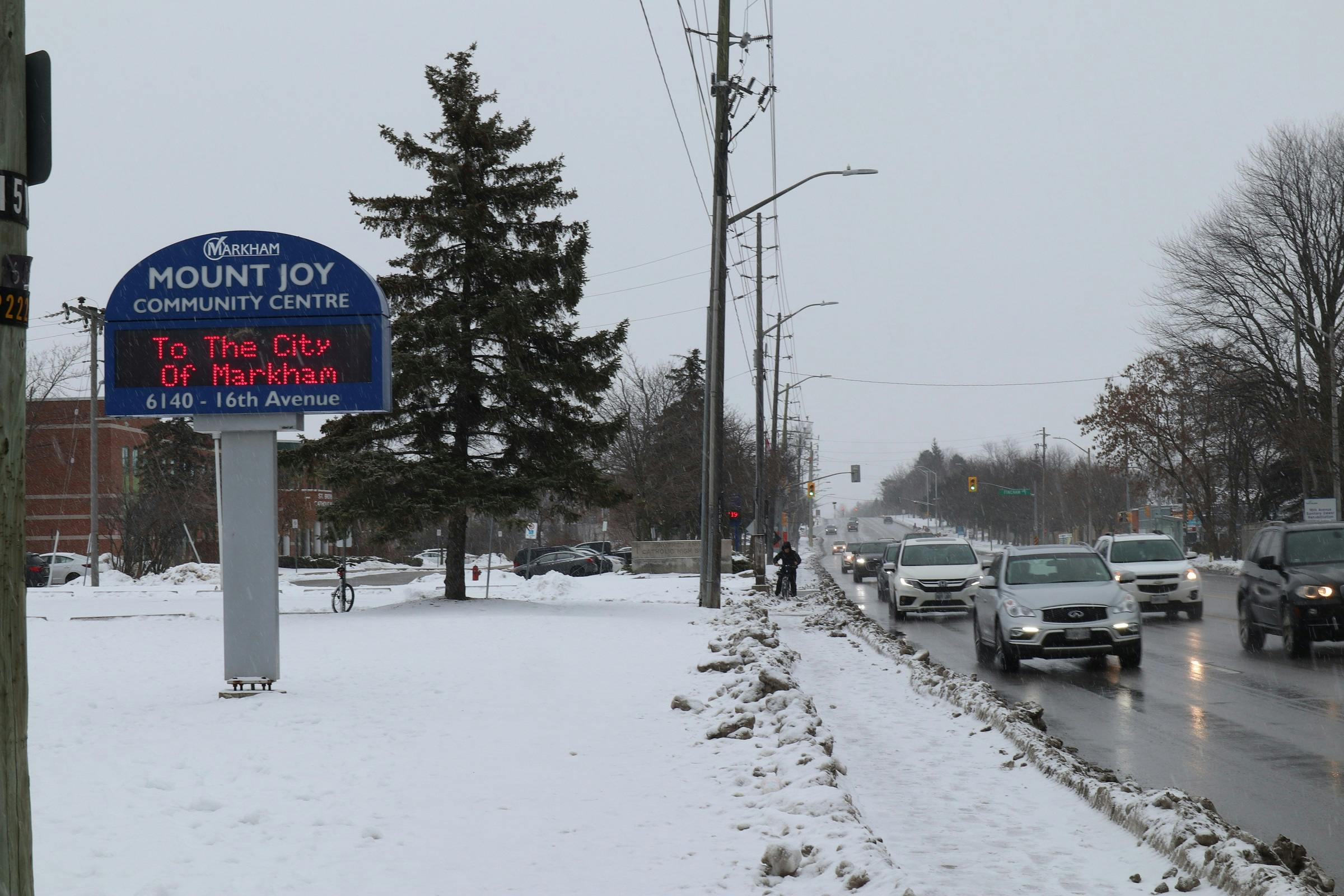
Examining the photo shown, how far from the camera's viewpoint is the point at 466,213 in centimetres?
2573

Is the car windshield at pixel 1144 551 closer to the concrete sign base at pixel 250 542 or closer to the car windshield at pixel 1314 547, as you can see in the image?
the car windshield at pixel 1314 547

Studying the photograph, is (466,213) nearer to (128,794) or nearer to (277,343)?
(277,343)

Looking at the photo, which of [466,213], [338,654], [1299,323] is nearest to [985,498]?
[1299,323]

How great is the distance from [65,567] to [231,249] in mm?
45896

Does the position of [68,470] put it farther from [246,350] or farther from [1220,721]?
[1220,721]

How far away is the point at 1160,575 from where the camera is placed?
972 inches

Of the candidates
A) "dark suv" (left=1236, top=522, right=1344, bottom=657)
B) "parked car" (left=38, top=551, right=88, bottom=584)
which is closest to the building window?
"parked car" (left=38, top=551, right=88, bottom=584)

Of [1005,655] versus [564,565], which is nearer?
[1005,655]

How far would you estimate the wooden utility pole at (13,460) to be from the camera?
3.79 metres

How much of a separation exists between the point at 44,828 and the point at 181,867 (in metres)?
0.96

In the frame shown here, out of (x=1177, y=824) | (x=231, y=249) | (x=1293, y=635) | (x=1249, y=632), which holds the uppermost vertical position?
(x=231, y=249)

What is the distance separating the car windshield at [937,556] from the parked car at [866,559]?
19.4 meters

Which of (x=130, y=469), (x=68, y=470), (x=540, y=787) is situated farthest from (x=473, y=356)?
(x=68, y=470)

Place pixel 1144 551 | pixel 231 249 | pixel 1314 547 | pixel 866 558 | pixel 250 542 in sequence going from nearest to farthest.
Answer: pixel 250 542, pixel 231 249, pixel 1314 547, pixel 1144 551, pixel 866 558
